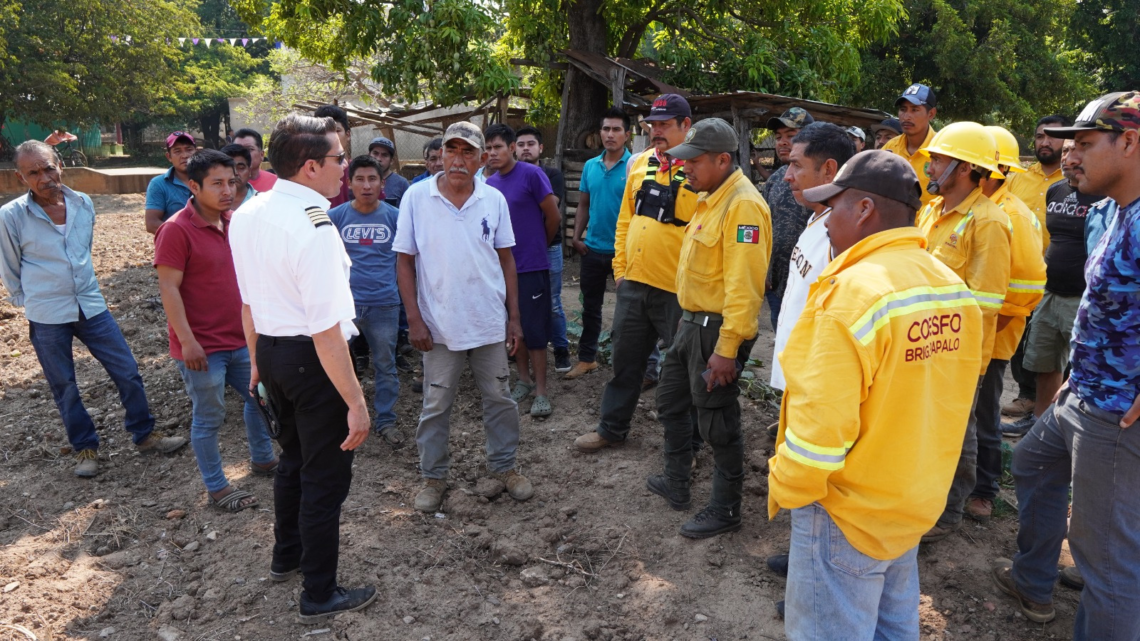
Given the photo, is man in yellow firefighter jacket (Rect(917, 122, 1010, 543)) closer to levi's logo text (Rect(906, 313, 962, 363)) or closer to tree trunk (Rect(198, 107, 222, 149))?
levi's logo text (Rect(906, 313, 962, 363))

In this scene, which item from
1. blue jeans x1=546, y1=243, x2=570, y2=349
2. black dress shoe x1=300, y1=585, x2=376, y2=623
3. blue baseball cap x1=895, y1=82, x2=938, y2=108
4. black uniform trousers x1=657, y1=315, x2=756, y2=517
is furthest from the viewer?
blue jeans x1=546, y1=243, x2=570, y2=349

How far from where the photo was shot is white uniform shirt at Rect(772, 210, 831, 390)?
296 centimetres

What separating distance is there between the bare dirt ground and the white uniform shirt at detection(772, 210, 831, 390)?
1.24m

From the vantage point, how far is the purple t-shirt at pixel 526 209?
546 centimetres

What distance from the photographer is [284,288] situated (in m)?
2.90

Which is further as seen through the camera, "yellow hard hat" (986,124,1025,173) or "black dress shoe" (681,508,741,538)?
"black dress shoe" (681,508,741,538)

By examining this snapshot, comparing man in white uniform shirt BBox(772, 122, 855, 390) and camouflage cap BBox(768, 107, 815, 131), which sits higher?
camouflage cap BBox(768, 107, 815, 131)

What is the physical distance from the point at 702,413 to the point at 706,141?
1.29 metres

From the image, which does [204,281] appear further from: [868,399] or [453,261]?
[868,399]

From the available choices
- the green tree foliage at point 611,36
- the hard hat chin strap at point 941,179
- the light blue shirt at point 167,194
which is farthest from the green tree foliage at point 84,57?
the hard hat chin strap at point 941,179

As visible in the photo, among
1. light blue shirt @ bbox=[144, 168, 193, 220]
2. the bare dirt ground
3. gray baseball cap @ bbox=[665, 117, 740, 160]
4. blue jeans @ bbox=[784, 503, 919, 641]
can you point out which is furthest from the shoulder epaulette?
light blue shirt @ bbox=[144, 168, 193, 220]

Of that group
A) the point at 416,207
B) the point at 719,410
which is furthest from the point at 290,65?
the point at 719,410

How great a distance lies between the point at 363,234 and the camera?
202 inches

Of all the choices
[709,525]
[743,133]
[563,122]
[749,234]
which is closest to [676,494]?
[709,525]
